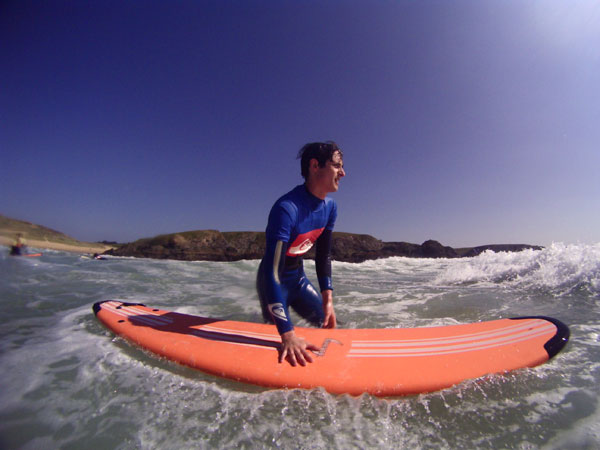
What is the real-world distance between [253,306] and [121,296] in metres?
2.47

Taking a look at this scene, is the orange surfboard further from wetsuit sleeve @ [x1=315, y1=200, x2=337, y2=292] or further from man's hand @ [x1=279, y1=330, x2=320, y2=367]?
wetsuit sleeve @ [x1=315, y1=200, x2=337, y2=292]

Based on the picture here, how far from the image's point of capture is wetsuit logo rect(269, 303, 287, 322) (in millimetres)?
1480

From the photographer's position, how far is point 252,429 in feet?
3.51

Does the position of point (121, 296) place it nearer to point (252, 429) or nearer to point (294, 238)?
point (294, 238)

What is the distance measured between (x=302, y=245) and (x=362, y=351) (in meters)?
1.05

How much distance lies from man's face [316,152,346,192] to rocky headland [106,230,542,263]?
17.0m

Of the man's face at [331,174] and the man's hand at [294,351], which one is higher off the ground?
the man's face at [331,174]

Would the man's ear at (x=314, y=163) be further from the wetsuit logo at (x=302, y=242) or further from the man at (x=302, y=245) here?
the wetsuit logo at (x=302, y=242)

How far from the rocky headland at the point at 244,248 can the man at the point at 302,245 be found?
1650 cm

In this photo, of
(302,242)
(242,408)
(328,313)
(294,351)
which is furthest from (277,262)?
(328,313)

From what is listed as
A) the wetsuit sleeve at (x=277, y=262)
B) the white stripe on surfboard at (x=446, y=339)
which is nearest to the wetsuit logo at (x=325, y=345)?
the white stripe on surfboard at (x=446, y=339)

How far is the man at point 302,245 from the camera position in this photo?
150 centimetres

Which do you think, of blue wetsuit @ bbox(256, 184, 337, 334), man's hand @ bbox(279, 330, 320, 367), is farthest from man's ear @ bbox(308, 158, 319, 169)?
man's hand @ bbox(279, 330, 320, 367)

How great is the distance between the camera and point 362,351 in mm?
1678
